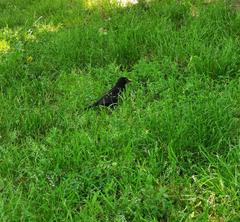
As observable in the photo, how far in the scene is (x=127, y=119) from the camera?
433cm

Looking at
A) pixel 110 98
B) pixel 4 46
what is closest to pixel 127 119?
pixel 110 98

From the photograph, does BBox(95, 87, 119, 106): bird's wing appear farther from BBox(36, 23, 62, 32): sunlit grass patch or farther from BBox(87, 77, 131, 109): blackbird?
BBox(36, 23, 62, 32): sunlit grass patch

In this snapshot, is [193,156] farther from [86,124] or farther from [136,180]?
[86,124]

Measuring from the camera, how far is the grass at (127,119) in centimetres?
330

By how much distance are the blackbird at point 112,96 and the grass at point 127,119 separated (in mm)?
89

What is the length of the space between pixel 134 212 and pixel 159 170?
1.70ft

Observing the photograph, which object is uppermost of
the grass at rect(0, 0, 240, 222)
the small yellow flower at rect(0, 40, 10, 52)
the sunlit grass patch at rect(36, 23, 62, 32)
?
the sunlit grass patch at rect(36, 23, 62, 32)

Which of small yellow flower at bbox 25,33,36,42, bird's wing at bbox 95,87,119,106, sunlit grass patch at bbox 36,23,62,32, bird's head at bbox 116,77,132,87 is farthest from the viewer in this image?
sunlit grass patch at bbox 36,23,62,32

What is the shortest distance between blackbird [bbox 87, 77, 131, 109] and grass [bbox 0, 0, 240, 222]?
A: 0.29 ft

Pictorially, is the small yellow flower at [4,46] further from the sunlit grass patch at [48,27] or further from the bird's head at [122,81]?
the bird's head at [122,81]

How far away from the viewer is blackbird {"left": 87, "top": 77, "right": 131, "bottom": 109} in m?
4.69

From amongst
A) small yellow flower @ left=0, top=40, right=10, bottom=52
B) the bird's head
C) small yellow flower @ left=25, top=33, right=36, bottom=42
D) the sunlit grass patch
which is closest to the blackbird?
the bird's head

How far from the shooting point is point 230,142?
147 inches

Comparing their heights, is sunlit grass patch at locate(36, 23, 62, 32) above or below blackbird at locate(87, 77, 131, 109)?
above
